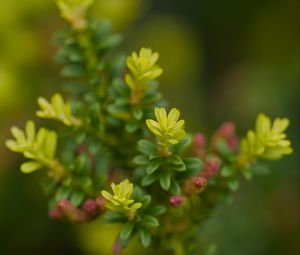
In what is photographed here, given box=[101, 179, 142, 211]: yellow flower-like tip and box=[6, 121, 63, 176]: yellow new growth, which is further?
box=[6, 121, 63, 176]: yellow new growth

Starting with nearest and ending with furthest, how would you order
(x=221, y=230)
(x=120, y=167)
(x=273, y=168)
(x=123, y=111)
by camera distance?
(x=123, y=111)
(x=120, y=167)
(x=221, y=230)
(x=273, y=168)

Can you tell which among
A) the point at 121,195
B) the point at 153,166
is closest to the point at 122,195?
the point at 121,195

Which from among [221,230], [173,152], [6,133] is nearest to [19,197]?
[6,133]

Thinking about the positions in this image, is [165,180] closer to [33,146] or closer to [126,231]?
[126,231]

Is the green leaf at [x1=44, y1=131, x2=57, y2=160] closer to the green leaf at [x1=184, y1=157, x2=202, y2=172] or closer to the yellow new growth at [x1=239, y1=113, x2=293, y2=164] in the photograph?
the green leaf at [x1=184, y1=157, x2=202, y2=172]

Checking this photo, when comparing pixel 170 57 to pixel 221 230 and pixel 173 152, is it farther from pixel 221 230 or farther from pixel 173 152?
pixel 173 152

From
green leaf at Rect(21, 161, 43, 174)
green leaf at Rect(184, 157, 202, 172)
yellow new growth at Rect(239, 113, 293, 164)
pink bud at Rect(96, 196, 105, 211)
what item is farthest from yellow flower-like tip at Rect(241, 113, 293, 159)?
green leaf at Rect(21, 161, 43, 174)

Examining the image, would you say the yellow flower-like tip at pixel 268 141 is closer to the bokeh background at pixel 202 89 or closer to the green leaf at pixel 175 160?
the green leaf at pixel 175 160
